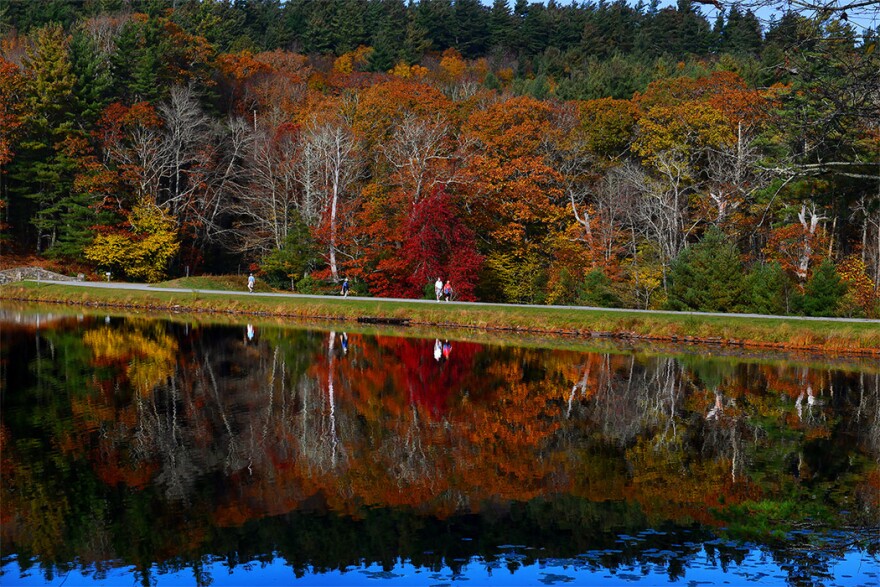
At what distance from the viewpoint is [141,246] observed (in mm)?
58406

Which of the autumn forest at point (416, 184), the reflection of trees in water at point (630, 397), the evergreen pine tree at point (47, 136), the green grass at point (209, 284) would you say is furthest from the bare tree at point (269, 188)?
the reflection of trees in water at point (630, 397)

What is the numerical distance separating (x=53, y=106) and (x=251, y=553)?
178ft

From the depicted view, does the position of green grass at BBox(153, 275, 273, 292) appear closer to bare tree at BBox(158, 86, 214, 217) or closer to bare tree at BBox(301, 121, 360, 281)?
bare tree at BBox(301, 121, 360, 281)

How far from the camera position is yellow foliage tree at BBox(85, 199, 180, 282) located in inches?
2273

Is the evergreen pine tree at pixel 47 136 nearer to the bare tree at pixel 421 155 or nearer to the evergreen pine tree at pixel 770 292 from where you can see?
the bare tree at pixel 421 155

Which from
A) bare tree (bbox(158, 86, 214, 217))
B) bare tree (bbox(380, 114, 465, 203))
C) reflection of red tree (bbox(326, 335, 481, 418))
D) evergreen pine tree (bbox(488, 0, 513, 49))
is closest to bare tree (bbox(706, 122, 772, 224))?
bare tree (bbox(380, 114, 465, 203))

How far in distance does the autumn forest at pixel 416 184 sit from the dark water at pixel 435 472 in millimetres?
17430

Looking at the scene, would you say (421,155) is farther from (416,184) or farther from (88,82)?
(88,82)

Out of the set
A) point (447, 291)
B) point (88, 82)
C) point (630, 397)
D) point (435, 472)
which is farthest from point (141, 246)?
point (435, 472)

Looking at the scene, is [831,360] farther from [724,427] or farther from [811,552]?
[811,552]

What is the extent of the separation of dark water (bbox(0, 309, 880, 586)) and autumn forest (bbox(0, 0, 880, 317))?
17.4 m

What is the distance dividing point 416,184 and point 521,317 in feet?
47.2

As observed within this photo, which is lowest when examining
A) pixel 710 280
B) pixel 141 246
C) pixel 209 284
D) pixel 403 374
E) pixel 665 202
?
pixel 403 374

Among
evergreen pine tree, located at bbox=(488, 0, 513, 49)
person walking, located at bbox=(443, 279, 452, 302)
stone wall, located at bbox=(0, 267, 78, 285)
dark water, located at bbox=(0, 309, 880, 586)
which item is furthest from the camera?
evergreen pine tree, located at bbox=(488, 0, 513, 49)
